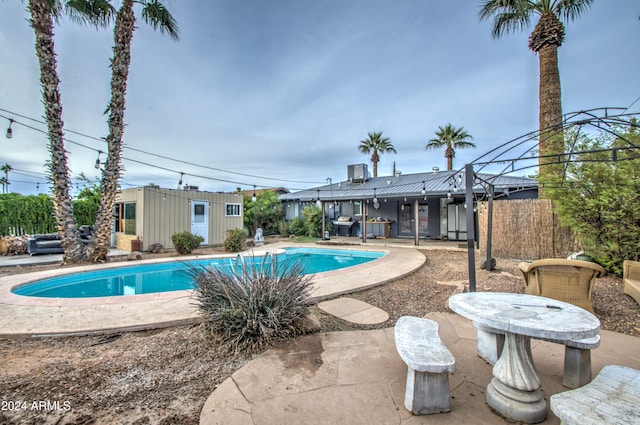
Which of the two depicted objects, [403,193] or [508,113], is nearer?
[508,113]

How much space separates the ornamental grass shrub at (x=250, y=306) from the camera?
309 cm

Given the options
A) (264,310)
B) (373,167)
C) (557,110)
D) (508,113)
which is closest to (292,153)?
(373,167)

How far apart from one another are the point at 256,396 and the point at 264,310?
1.15 meters

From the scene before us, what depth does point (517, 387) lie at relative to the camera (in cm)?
200

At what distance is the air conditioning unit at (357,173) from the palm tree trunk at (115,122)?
1338 centimetres

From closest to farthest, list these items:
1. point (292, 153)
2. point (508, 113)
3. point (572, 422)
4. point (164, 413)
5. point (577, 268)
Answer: point (572, 422) < point (164, 413) < point (577, 268) < point (508, 113) < point (292, 153)

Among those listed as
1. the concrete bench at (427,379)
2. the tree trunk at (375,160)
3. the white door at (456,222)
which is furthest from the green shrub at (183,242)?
the tree trunk at (375,160)

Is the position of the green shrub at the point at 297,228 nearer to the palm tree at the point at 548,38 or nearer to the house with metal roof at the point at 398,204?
the house with metal roof at the point at 398,204

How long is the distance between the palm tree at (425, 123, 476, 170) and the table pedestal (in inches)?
784

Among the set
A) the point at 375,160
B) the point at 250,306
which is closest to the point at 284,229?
the point at 375,160

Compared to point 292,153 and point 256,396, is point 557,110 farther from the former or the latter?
point 292,153

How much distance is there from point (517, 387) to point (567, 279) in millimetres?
2743

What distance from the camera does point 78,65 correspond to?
9.20 m

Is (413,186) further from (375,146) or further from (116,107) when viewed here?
(116,107)
